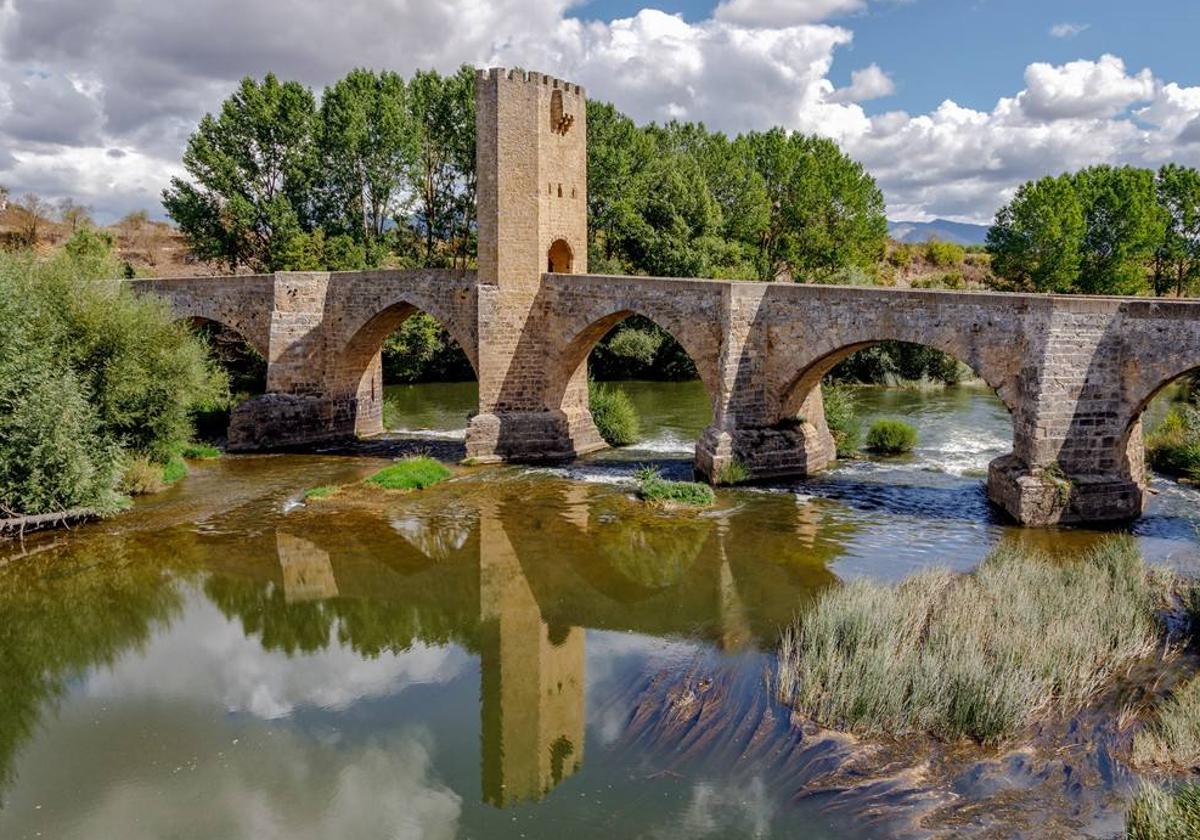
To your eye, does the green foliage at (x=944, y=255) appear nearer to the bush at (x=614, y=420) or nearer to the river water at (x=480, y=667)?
the bush at (x=614, y=420)

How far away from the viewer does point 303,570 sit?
1569cm

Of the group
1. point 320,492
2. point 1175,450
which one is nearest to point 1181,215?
point 1175,450

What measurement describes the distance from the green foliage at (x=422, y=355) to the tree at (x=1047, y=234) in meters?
24.5

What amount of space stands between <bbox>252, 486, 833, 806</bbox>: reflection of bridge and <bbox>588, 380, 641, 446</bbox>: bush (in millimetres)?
6422

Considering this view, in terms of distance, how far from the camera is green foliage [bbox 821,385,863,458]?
78.4 ft

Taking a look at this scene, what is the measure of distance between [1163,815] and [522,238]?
18547 millimetres

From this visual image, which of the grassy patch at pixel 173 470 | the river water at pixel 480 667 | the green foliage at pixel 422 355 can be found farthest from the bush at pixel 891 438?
the green foliage at pixel 422 355

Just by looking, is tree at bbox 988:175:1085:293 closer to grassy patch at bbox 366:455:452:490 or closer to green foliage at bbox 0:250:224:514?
grassy patch at bbox 366:455:452:490

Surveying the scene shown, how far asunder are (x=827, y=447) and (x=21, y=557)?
55.9 ft

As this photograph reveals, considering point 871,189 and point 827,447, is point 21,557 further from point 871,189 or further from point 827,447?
point 871,189

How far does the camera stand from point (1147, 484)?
19406mm

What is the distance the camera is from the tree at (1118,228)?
3906 cm

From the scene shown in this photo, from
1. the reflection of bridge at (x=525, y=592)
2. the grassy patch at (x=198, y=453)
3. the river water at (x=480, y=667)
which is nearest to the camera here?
the river water at (x=480, y=667)

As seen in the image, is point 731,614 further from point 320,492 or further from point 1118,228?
point 1118,228
